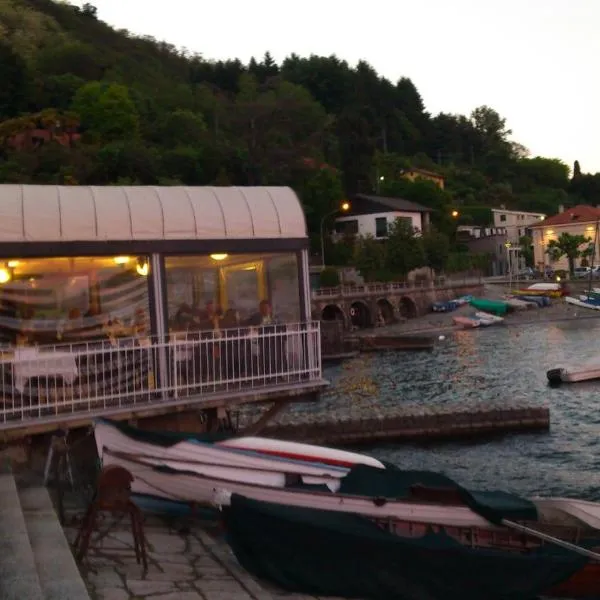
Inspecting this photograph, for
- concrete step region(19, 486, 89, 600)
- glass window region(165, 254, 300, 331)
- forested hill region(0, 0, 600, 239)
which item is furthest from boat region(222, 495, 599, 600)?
forested hill region(0, 0, 600, 239)

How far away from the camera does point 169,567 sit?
28.0 ft

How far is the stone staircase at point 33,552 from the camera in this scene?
5.98 m

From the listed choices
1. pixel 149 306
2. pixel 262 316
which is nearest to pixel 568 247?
pixel 262 316

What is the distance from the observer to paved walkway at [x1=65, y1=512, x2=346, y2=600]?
7.59 meters

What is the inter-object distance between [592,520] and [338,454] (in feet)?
12.7

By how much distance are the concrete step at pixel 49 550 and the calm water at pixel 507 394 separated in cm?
1370

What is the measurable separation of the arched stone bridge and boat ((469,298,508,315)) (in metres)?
6.23

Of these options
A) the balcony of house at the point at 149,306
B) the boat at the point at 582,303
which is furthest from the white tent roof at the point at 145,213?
the boat at the point at 582,303

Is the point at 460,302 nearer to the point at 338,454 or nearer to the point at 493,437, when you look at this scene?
the point at 493,437

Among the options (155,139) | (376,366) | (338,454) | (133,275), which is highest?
(155,139)

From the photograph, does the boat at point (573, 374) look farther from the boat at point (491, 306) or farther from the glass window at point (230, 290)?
the boat at point (491, 306)

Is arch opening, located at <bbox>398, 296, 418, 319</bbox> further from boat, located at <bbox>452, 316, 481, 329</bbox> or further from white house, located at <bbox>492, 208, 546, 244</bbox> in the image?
white house, located at <bbox>492, 208, 546, 244</bbox>

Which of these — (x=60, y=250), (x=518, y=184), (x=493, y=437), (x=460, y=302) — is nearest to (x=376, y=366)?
(x=493, y=437)

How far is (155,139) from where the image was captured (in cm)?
10044
